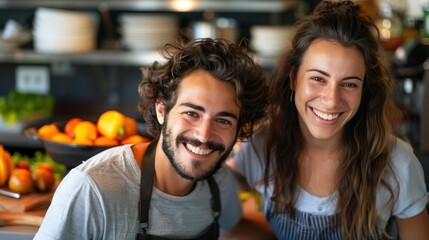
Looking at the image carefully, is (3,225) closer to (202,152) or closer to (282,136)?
(202,152)

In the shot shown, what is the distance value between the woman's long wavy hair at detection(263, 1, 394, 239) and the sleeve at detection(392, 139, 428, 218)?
34 millimetres

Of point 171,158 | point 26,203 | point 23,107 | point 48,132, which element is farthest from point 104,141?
point 23,107

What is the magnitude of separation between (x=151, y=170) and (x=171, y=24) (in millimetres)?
2005

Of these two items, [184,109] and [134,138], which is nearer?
[184,109]

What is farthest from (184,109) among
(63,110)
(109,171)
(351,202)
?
(63,110)

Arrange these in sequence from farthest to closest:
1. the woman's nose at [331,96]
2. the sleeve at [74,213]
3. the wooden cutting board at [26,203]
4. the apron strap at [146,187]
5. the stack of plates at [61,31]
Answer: the stack of plates at [61,31], the wooden cutting board at [26,203], the woman's nose at [331,96], the apron strap at [146,187], the sleeve at [74,213]

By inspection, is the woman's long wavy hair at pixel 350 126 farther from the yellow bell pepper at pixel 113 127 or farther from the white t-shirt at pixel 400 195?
the yellow bell pepper at pixel 113 127

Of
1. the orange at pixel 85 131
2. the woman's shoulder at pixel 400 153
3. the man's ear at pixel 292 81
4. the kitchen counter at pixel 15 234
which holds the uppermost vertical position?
the man's ear at pixel 292 81

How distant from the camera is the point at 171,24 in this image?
360 cm

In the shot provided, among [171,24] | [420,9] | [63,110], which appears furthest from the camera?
[420,9]

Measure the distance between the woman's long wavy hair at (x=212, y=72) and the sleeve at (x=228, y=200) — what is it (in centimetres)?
22

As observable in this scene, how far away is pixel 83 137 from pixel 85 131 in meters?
0.03

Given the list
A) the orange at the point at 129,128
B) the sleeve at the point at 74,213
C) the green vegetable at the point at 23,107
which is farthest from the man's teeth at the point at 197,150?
the green vegetable at the point at 23,107

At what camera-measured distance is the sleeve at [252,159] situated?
2.10 metres
